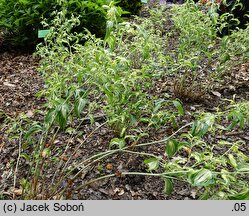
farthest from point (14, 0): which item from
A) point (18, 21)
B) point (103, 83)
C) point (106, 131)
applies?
point (103, 83)

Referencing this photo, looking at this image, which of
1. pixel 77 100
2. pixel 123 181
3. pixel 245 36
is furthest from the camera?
pixel 245 36

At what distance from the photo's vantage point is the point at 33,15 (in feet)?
13.6

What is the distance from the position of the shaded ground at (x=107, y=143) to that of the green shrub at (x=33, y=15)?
729 mm

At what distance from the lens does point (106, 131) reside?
2.64 m

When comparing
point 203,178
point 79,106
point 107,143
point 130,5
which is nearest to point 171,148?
point 203,178

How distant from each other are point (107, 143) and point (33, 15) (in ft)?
7.56

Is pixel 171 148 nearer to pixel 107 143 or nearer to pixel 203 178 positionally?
pixel 203 178

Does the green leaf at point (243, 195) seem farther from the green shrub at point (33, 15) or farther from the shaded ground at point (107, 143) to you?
the green shrub at point (33, 15)

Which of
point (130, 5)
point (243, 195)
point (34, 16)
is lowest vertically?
point (243, 195)

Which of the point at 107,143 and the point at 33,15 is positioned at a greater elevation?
the point at 33,15

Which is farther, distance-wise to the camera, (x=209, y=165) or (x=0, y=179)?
(x=0, y=179)
